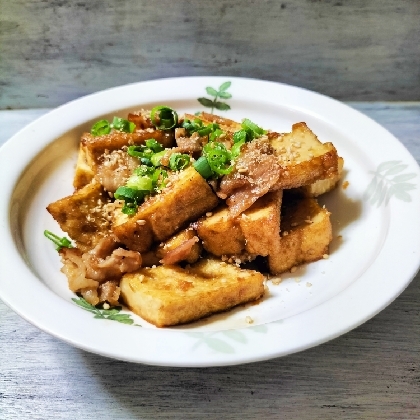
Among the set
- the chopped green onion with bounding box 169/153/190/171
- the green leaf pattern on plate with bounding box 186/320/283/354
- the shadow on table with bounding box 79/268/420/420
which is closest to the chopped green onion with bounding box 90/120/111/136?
the chopped green onion with bounding box 169/153/190/171

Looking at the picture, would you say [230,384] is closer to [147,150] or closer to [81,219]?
[81,219]

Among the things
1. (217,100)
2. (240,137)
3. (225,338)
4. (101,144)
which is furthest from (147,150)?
(225,338)

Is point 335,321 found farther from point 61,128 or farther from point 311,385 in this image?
point 61,128

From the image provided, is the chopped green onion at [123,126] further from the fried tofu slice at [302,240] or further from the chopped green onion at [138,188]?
the fried tofu slice at [302,240]

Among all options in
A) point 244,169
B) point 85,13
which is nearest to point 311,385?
point 244,169

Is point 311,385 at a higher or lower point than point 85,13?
lower

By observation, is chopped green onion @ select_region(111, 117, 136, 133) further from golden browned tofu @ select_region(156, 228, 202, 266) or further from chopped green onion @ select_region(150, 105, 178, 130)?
golden browned tofu @ select_region(156, 228, 202, 266)

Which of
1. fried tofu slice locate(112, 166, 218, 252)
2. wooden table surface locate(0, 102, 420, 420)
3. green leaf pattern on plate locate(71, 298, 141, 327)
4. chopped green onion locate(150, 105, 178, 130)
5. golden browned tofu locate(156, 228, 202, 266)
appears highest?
chopped green onion locate(150, 105, 178, 130)
